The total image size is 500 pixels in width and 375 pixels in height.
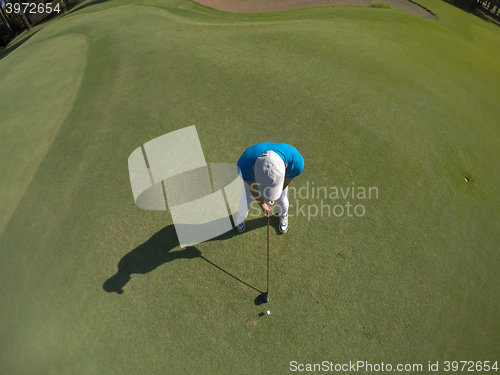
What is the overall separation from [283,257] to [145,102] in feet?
16.5

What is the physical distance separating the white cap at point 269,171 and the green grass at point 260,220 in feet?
5.13

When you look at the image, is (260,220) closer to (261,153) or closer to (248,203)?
(248,203)

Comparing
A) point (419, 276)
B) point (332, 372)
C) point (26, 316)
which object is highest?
point (419, 276)

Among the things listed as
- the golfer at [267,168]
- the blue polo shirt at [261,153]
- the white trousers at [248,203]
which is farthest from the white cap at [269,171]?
the white trousers at [248,203]

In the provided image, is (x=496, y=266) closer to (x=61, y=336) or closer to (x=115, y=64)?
(x=61, y=336)

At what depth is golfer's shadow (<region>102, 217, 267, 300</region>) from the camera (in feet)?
13.6

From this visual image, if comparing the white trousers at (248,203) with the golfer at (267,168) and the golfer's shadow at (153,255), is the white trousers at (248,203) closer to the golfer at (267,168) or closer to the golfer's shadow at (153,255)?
the golfer at (267,168)

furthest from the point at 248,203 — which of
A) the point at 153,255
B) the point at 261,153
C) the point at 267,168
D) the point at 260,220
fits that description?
the point at 153,255

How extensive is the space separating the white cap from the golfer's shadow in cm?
161

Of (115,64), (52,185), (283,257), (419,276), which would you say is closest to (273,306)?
(283,257)

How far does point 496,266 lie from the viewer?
4.27 m

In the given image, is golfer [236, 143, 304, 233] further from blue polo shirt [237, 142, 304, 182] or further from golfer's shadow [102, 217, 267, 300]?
golfer's shadow [102, 217, 267, 300]

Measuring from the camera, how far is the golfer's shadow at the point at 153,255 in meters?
4.15

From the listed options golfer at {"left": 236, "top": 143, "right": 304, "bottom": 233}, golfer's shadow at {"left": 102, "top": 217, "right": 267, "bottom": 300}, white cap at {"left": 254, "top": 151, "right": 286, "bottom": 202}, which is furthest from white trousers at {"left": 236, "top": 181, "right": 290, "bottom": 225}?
white cap at {"left": 254, "top": 151, "right": 286, "bottom": 202}
